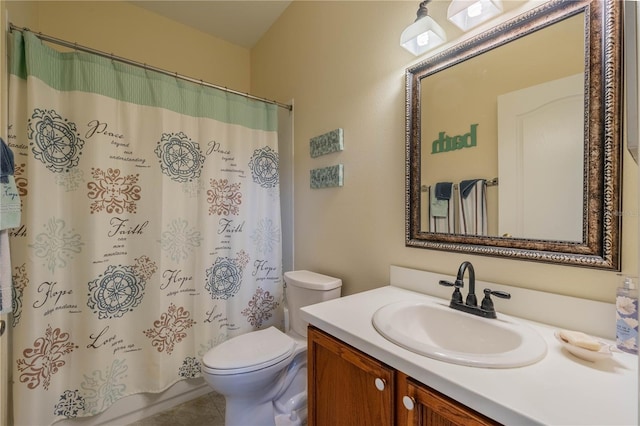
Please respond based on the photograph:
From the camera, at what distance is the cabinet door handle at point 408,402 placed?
68 centimetres

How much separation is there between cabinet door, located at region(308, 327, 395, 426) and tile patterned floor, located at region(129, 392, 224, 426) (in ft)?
3.11

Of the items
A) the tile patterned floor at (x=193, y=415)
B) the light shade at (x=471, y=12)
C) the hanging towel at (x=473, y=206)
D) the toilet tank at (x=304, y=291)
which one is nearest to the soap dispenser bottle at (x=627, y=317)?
the hanging towel at (x=473, y=206)

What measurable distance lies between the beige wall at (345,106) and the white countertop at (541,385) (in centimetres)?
27

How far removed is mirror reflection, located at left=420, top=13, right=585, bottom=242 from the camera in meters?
0.85

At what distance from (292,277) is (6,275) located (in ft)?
3.91

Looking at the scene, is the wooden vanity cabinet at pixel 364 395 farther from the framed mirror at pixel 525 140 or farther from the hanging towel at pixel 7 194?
the hanging towel at pixel 7 194

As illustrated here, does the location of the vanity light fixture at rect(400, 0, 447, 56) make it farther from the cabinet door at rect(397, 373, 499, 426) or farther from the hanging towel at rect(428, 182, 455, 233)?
the cabinet door at rect(397, 373, 499, 426)

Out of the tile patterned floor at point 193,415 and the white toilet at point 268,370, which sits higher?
the white toilet at point 268,370

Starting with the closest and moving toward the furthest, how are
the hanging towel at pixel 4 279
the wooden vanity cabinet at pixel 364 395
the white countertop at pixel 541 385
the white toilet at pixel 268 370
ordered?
the white countertop at pixel 541 385 → the wooden vanity cabinet at pixel 364 395 → the hanging towel at pixel 4 279 → the white toilet at pixel 268 370

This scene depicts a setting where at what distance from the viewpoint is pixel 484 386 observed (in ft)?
1.87

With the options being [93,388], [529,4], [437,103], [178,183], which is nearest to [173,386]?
[93,388]

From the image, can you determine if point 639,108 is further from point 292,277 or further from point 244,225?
point 244,225

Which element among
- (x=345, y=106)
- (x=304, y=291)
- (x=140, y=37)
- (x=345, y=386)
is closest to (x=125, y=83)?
(x=140, y=37)

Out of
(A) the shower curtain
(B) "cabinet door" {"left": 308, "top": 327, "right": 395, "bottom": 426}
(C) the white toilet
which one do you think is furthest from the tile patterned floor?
(B) "cabinet door" {"left": 308, "top": 327, "right": 395, "bottom": 426}
